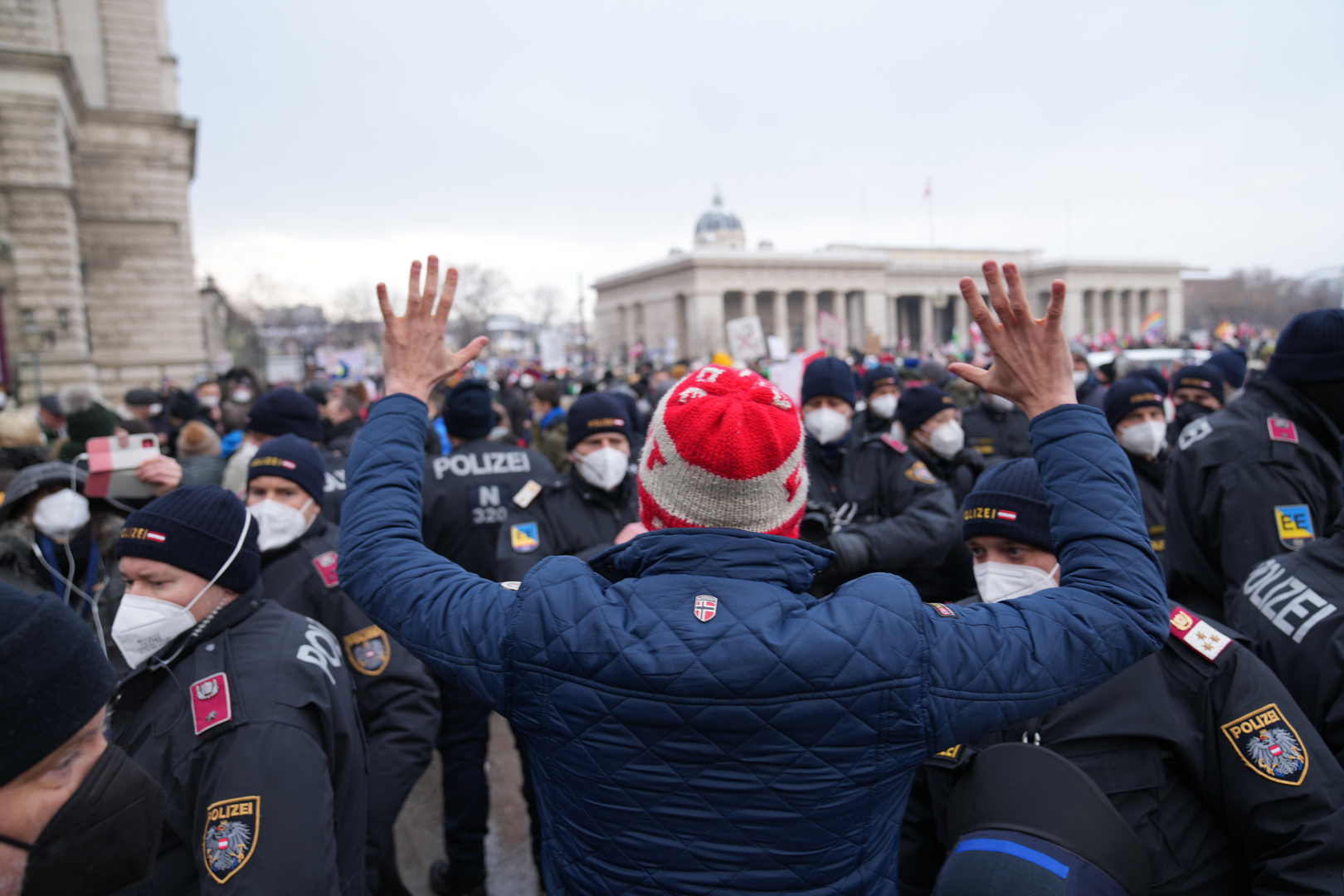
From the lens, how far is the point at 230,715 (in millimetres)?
1957

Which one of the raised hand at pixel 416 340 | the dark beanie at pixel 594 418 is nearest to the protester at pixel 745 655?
the raised hand at pixel 416 340

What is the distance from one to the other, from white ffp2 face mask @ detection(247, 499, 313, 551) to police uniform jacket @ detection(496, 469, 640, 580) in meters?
0.91

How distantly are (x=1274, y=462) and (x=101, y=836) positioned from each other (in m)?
3.98

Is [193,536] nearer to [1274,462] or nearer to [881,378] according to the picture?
[1274,462]

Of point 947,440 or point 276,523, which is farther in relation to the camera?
point 947,440

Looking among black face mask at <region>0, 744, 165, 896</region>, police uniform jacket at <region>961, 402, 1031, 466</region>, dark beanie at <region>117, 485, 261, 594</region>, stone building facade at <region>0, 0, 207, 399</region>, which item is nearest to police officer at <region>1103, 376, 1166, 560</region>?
police uniform jacket at <region>961, 402, 1031, 466</region>

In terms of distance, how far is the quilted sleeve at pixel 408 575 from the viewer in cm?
144

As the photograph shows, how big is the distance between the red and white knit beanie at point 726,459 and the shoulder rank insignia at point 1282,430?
2.85m

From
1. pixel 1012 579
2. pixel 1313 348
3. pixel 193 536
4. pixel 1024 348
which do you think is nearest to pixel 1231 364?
pixel 1313 348

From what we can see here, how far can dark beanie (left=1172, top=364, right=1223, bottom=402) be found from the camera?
5934 millimetres

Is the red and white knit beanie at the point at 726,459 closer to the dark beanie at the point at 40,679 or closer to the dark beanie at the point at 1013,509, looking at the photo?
the dark beanie at the point at 40,679

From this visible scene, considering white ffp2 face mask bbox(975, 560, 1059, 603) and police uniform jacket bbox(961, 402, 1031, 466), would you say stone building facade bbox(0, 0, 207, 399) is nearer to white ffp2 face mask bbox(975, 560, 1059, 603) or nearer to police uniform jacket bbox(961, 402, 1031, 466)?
police uniform jacket bbox(961, 402, 1031, 466)

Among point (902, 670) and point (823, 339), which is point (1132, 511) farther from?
point (823, 339)

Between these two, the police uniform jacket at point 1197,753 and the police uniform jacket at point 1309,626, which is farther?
the police uniform jacket at point 1309,626
